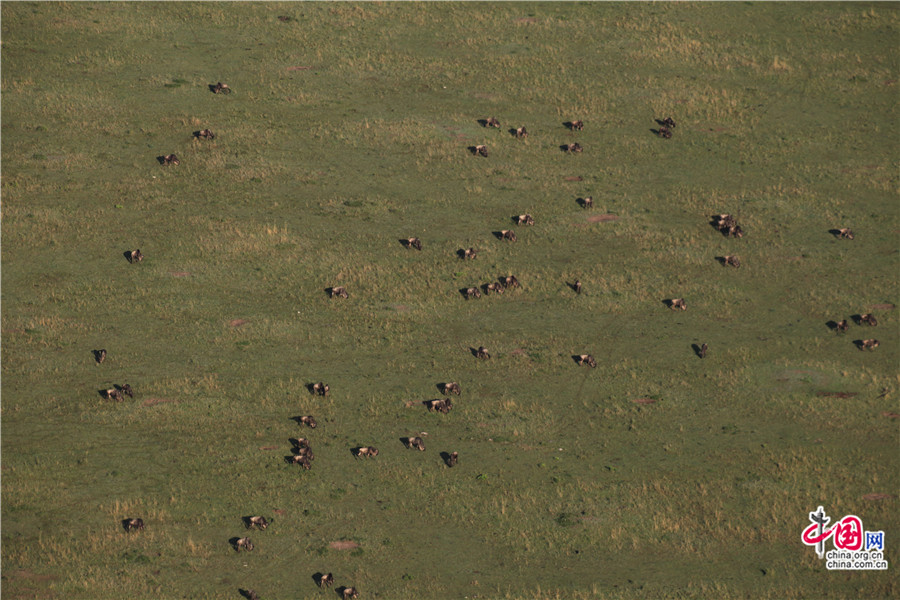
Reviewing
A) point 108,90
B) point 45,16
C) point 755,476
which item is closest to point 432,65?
point 108,90

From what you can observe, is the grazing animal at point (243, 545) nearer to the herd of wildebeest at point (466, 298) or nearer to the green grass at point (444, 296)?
the herd of wildebeest at point (466, 298)

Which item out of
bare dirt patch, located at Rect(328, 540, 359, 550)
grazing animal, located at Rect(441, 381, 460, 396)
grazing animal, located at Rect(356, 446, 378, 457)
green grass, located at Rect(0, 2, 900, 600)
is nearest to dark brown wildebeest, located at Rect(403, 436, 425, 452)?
green grass, located at Rect(0, 2, 900, 600)

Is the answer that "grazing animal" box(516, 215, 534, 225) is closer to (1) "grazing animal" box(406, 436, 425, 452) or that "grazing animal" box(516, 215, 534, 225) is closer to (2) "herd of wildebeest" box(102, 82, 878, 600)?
(2) "herd of wildebeest" box(102, 82, 878, 600)

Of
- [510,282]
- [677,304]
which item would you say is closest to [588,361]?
[677,304]

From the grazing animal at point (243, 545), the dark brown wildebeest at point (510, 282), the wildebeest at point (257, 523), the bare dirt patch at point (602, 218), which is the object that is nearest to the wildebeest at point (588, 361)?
the dark brown wildebeest at point (510, 282)

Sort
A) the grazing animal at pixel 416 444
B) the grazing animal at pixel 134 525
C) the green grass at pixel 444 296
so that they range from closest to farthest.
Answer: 1. the grazing animal at pixel 134 525
2. the green grass at pixel 444 296
3. the grazing animal at pixel 416 444

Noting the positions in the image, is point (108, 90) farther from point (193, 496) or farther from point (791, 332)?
point (791, 332)

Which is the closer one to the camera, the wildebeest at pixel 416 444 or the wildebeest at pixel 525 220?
the wildebeest at pixel 416 444
